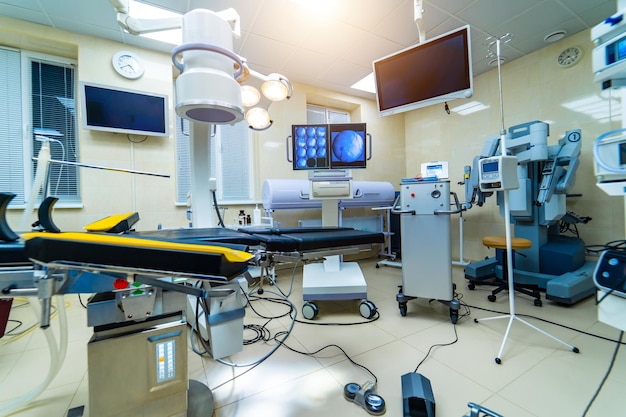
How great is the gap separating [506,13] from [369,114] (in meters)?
2.30

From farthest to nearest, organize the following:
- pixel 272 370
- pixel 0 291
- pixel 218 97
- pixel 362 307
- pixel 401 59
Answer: pixel 401 59, pixel 362 307, pixel 272 370, pixel 218 97, pixel 0 291

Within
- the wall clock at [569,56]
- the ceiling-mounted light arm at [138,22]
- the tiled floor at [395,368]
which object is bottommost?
the tiled floor at [395,368]

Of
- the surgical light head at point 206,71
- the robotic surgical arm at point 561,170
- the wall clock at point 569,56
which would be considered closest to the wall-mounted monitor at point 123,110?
the surgical light head at point 206,71

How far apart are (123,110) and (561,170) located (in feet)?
15.6

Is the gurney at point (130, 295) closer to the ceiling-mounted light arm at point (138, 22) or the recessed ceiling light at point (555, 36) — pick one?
the ceiling-mounted light arm at point (138, 22)

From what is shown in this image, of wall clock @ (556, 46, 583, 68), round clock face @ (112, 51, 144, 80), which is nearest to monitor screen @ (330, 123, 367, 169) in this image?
round clock face @ (112, 51, 144, 80)

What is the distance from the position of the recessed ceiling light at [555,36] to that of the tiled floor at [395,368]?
3.07m

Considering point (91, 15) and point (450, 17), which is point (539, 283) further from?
point (91, 15)

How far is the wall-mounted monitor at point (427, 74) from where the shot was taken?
6.38ft

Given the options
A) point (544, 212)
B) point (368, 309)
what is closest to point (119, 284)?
point (368, 309)


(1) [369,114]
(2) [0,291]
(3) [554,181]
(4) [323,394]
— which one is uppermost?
(1) [369,114]

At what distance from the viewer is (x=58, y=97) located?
289 cm

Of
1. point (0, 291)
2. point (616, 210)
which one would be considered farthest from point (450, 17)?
point (0, 291)

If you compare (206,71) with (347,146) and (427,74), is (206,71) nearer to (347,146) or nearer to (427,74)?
(347,146)
